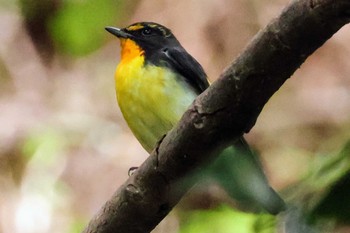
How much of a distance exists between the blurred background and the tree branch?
162 cm

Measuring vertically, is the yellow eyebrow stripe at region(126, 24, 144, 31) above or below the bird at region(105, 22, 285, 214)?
above

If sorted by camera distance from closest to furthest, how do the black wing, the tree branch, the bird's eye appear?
the tree branch, the black wing, the bird's eye

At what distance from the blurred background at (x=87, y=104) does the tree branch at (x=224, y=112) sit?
162cm

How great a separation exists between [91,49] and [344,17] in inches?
53.6

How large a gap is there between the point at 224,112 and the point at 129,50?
57.4 inches

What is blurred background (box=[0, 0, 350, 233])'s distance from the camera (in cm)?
378

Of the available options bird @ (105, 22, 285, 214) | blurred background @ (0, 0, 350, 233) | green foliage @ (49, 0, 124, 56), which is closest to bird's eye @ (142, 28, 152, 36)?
bird @ (105, 22, 285, 214)

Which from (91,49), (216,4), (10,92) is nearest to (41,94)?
(10,92)

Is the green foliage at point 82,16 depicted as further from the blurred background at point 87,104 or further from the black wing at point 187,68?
the blurred background at point 87,104

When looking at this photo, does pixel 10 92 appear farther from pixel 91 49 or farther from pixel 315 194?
pixel 315 194

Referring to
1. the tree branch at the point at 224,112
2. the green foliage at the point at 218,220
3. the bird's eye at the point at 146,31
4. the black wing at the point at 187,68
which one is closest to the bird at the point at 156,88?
the black wing at the point at 187,68

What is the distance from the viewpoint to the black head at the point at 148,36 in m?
2.62

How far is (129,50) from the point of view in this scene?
2.64 m

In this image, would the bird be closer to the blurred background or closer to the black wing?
the black wing
